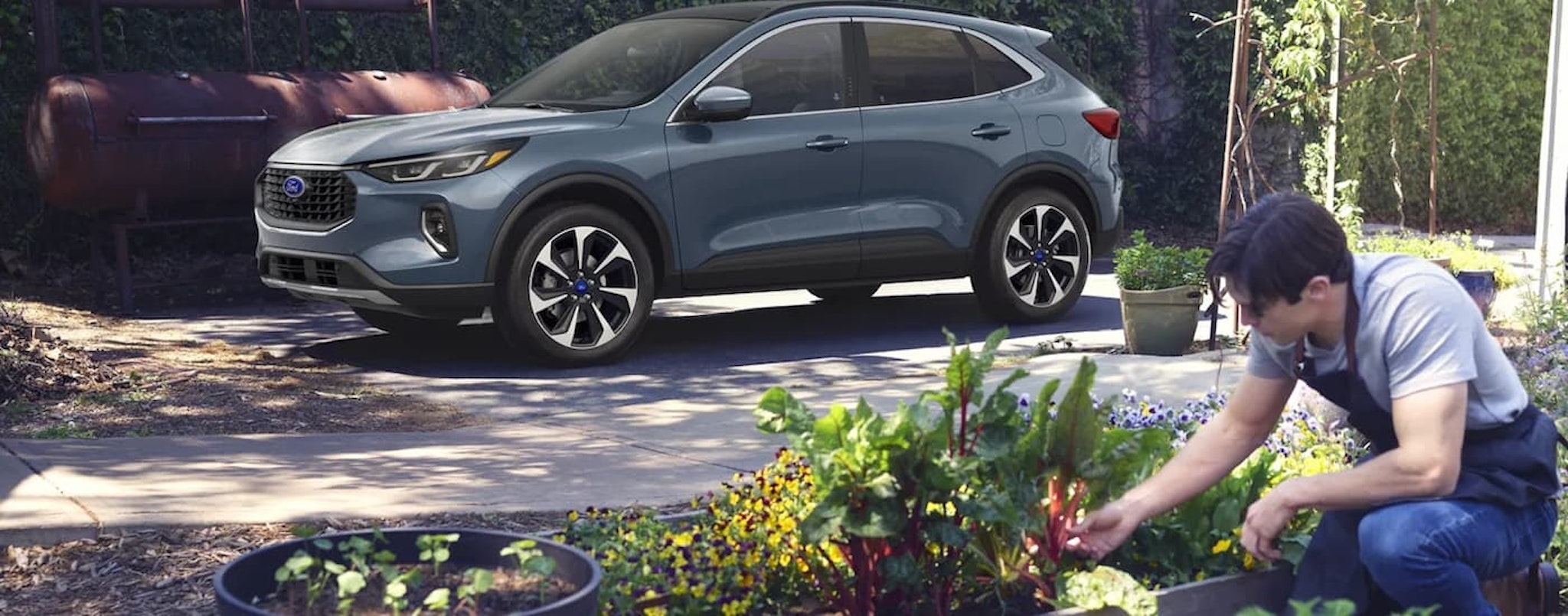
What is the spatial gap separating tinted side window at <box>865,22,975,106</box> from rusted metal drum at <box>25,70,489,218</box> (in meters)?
3.34

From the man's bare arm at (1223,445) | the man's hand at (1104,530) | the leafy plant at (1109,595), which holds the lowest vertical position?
the leafy plant at (1109,595)

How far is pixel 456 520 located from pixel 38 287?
721 centimetres

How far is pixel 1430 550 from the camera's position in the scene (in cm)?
378

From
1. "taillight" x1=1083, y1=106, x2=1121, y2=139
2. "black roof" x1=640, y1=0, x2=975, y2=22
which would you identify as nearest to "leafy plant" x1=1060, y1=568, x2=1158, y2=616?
"black roof" x1=640, y1=0, x2=975, y2=22

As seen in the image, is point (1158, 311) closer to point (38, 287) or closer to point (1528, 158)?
point (38, 287)

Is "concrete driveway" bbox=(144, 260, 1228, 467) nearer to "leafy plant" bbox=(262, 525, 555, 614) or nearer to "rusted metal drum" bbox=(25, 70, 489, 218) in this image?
"rusted metal drum" bbox=(25, 70, 489, 218)

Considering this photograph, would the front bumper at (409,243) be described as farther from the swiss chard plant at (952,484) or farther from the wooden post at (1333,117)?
the wooden post at (1333,117)

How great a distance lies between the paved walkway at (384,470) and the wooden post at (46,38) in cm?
502

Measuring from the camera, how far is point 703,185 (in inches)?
361

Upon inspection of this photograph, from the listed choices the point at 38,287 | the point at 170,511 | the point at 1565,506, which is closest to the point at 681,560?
the point at 170,511

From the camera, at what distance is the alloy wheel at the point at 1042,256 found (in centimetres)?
1031

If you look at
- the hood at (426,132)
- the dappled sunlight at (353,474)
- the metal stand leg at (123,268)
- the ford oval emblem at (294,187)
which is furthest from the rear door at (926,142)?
the metal stand leg at (123,268)

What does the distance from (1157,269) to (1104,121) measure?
1.62 metres

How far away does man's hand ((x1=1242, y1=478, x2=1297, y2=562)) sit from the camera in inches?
153
